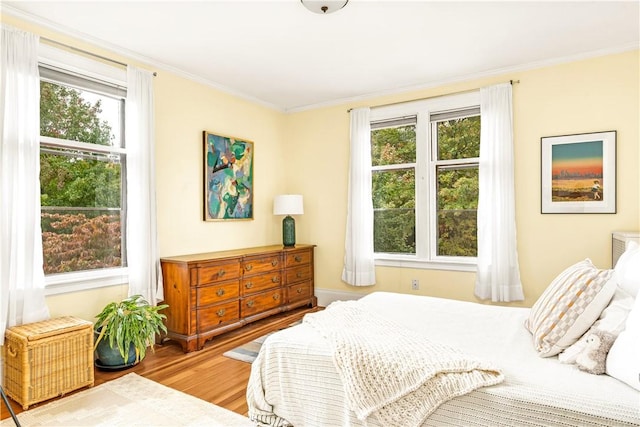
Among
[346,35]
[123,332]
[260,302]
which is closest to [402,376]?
[123,332]

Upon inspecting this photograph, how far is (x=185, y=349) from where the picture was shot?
3.30m

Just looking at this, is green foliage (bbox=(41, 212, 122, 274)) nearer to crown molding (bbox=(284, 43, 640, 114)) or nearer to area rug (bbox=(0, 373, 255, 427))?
area rug (bbox=(0, 373, 255, 427))

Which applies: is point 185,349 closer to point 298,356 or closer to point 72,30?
point 298,356

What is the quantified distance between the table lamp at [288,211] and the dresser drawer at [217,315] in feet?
3.95

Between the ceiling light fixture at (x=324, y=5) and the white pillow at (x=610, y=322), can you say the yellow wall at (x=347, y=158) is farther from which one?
the white pillow at (x=610, y=322)

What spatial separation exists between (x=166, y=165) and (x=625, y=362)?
364 cm

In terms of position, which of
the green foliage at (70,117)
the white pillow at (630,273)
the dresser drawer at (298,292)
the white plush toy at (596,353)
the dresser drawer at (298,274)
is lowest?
the dresser drawer at (298,292)

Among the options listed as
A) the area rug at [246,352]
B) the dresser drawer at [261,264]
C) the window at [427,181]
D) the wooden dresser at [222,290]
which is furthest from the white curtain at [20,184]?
the window at [427,181]

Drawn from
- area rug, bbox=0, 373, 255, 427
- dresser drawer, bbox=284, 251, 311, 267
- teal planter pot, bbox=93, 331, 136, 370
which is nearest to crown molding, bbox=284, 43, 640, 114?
dresser drawer, bbox=284, 251, 311, 267

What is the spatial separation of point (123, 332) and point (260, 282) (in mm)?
1509

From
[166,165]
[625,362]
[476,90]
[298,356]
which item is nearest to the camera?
[625,362]

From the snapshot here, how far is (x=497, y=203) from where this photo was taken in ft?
12.3

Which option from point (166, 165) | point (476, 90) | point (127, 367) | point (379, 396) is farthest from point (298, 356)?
point (476, 90)

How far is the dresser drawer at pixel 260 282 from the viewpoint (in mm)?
3861
